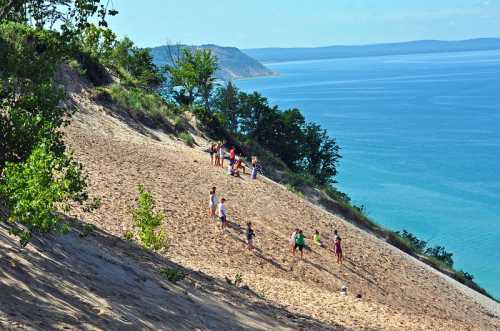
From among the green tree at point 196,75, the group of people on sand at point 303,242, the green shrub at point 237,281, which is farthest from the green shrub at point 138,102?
the green shrub at point 237,281

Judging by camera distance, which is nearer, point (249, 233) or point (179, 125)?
point (249, 233)

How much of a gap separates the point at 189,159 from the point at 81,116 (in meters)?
6.80

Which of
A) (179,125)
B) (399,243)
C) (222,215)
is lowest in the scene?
(222,215)

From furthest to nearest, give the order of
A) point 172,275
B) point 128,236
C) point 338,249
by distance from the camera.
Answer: point 338,249 → point 128,236 → point 172,275

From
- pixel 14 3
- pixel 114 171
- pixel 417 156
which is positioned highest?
pixel 417 156

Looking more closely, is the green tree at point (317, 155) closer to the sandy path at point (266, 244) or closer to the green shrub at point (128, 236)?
the sandy path at point (266, 244)

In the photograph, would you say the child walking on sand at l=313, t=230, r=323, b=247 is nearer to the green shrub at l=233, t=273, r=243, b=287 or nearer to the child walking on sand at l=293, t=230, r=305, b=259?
the child walking on sand at l=293, t=230, r=305, b=259

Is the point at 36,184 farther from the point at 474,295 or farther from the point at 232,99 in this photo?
the point at 232,99

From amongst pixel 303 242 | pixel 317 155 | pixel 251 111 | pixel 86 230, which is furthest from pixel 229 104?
pixel 86 230

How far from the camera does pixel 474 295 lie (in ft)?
113

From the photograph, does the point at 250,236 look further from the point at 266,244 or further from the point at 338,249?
the point at 338,249

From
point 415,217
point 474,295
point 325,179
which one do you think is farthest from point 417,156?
point 474,295

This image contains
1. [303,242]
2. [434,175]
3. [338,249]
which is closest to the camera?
[303,242]

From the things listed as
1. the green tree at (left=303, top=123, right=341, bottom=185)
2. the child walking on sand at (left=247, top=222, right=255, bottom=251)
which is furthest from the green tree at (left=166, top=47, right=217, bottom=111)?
the child walking on sand at (left=247, top=222, right=255, bottom=251)
